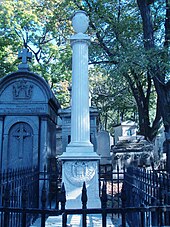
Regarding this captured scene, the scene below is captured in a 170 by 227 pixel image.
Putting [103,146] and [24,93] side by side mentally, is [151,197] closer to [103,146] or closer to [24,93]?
[24,93]

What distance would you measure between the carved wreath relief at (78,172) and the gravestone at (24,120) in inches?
62.0

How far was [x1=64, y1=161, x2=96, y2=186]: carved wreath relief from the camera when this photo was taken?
5.76m

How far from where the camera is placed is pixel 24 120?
24.2ft

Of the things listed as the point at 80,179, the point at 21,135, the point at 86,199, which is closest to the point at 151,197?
the point at 86,199

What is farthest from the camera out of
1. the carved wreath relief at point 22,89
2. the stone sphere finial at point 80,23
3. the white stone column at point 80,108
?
the carved wreath relief at point 22,89

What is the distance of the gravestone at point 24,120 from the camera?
23.8 feet

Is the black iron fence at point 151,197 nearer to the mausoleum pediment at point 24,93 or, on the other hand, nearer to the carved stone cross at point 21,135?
the carved stone cross at point 21,135

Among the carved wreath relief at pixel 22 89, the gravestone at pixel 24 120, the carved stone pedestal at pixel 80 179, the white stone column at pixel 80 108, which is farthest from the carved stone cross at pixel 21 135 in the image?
the carved stone pedestal at pixel 80 179

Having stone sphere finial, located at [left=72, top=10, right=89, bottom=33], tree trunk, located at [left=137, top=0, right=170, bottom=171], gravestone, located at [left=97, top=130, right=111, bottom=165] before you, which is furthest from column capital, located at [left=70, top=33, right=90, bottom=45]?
gravestone, located at [left=97, top=130, right=111, bottom=165]

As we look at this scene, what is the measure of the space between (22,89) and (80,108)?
8.00 feet

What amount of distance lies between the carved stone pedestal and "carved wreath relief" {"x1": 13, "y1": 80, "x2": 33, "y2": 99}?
9.17ft

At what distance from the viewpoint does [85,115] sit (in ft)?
20.2

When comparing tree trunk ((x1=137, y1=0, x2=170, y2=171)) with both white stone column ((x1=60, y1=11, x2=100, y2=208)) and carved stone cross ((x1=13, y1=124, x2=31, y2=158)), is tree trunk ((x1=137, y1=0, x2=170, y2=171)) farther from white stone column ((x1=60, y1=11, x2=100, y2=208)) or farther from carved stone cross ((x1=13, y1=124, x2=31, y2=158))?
carved stone cross ((x1=13, y1=124, x2=31, y2=158))

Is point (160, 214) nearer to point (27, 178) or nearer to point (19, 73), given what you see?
point (27, 178)
